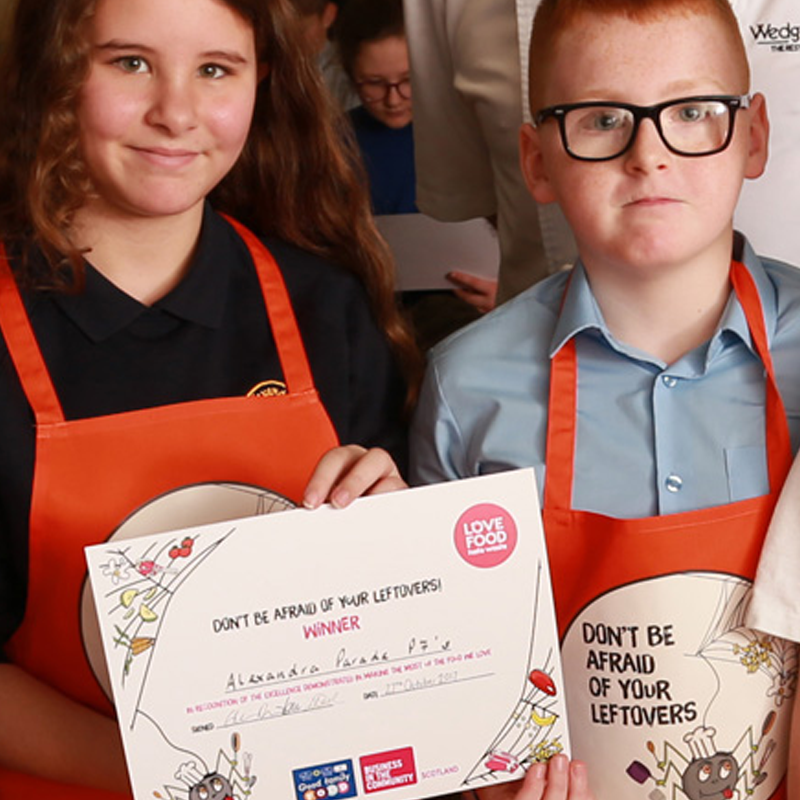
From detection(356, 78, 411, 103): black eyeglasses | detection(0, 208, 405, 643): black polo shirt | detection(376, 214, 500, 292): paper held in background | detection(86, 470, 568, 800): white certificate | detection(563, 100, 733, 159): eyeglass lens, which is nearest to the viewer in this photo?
detection(86, 470, 568, 800): white certificate

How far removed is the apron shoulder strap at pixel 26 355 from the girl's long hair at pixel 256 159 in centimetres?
2

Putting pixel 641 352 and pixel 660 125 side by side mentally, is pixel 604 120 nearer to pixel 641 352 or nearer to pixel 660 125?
pixel 660 125

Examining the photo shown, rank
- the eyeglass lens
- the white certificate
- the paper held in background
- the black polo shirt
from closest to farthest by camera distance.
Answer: the white certificate
the eyeglass lens
the black polo shirt
the paper held in background

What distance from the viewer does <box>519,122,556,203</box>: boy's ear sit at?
1211mm

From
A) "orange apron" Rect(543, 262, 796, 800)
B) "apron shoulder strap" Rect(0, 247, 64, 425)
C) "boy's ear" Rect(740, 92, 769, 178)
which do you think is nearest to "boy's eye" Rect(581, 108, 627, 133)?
"boy's ear" Rect(740, 92, 769, 178)

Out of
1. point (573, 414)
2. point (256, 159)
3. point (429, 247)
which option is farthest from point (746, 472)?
point (429, 247)

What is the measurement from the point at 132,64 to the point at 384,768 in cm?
66

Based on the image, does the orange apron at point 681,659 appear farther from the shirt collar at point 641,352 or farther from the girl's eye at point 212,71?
→ the girl's eye at point 212,71

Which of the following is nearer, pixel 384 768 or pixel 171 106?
pixel 384 768

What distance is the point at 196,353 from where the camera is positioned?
1.25 metres

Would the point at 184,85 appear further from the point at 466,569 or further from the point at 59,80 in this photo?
the point at 466,569

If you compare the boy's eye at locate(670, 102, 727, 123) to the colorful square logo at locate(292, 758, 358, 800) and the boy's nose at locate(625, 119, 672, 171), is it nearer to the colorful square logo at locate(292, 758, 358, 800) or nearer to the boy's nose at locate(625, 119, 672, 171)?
the boy's nose at locate(625, 119, 672, 171)

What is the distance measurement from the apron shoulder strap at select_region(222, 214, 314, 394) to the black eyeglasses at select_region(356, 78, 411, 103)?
1.17m

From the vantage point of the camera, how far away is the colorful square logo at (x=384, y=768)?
1021mm
